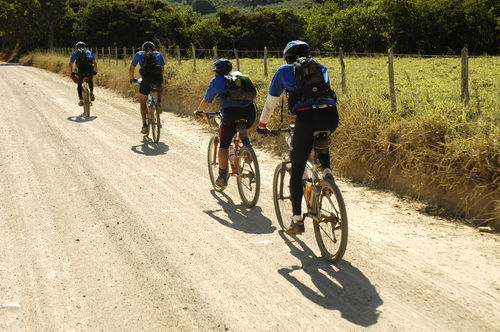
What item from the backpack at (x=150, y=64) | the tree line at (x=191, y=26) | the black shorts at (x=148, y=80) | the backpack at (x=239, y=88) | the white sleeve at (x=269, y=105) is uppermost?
the tree line at (x=191, y=26)

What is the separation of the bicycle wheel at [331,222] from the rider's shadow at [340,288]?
141 mm

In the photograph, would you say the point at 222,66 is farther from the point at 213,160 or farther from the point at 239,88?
the point at 213,160

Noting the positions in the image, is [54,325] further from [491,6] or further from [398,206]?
[491,6]

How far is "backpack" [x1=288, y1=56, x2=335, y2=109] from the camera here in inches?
186

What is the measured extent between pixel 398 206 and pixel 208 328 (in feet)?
12.5

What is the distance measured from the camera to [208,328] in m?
3.89

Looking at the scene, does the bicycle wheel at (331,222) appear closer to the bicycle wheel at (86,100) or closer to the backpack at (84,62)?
the bicycle wheel at (86,100)

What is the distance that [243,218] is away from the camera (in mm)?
6477

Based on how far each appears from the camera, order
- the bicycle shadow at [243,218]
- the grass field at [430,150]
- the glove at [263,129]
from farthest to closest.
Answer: the grass field at [430,150], the bicycle shadow at [243,218], the glove at [263,129]

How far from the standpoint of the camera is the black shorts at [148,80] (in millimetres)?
11164

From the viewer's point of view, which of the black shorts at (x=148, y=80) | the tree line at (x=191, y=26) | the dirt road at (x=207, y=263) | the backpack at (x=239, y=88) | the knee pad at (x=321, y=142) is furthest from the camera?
the tree line at (x=191, y=26)

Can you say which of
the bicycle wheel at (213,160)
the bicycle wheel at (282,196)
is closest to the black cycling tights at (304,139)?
the bicycle wheel at (282,196)

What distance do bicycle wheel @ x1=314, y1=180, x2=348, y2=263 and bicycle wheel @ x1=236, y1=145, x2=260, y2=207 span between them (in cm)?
158

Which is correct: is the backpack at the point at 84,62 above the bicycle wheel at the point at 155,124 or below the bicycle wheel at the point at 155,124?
above
